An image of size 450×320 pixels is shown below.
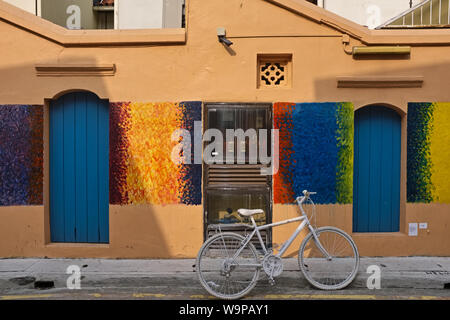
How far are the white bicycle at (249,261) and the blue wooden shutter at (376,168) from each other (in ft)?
5.17

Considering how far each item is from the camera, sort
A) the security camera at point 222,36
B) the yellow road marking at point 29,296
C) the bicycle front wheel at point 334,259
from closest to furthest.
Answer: the yellow road marking at point 29,296, the bicycle front wheel at point 334,259, the security camera at point 222,36

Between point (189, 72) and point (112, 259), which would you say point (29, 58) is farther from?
point (112, 259)

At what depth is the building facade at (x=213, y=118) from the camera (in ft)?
18.8

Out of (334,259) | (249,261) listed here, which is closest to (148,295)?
(249,261)

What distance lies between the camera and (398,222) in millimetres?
5988

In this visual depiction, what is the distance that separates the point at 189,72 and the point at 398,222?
420 centimetres

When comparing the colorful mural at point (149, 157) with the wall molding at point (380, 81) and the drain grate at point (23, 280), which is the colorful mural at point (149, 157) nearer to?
the drain grate at point (23, 280)

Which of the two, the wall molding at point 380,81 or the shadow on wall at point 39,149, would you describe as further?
the shadow on wall at point 39,149

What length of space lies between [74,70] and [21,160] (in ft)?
5.50

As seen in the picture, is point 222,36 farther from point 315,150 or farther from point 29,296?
point 29,296

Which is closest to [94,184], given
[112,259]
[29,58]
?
[112,259]

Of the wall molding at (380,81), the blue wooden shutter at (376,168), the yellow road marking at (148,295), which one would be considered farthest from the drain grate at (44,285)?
the wall molding at (380,81)

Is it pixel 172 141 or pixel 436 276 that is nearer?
pixel 436 276

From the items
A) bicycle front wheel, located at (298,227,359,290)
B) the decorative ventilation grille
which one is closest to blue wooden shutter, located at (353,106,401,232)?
the decorative ventilation grille
